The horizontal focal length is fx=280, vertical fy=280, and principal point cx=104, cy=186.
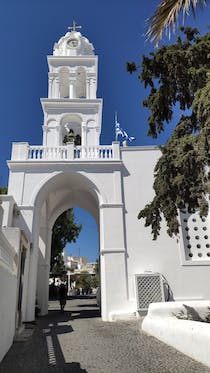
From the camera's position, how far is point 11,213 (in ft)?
33.7

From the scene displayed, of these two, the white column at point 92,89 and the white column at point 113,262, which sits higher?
the white column at point 92,89

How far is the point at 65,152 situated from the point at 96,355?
8.82m

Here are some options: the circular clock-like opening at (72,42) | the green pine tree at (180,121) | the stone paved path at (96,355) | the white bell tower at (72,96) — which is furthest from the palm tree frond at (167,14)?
the circular clock-like opening at (72,42)

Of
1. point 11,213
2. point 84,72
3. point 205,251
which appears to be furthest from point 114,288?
point 84,72

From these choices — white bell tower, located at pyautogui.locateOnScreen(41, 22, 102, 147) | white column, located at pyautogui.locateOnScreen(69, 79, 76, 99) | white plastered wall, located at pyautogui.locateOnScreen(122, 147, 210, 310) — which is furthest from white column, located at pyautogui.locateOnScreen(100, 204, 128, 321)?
white column, located at pyautogui.locateOnScreen(69, 79, 76, 99)

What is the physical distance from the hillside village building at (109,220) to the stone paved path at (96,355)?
2845 millimetres

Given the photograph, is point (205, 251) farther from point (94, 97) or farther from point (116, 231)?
point (94, 97)

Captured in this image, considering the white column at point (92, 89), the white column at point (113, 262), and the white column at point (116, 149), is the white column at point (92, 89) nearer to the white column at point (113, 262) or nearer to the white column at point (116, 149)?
the white column at point (116, 149)

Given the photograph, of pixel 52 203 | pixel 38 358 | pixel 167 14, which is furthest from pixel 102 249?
pixel 167 14

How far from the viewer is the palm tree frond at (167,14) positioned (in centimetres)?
425

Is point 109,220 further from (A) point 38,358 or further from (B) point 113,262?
(A) point 38,358

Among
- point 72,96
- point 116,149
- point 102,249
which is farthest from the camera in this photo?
point 72,96

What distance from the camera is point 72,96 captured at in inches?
600

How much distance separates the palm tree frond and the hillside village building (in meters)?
6.96
